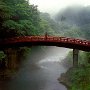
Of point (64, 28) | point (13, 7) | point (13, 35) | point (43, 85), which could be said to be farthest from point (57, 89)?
point (64, 28)

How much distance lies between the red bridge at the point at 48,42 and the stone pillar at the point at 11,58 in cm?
332

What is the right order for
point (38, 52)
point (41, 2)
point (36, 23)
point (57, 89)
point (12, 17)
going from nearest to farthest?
point (57, 89), point (12, 17), point (36, 23), point (38, 52), point (41, 2)

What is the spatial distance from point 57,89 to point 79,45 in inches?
376

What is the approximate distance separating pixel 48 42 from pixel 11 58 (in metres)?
11.4

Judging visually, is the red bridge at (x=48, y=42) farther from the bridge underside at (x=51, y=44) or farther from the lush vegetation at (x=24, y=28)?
the lush vegetation at (x=24, y=28)

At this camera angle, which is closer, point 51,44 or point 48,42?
point 48,42

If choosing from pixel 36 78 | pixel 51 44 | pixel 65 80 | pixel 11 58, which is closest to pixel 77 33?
pixel 11 58

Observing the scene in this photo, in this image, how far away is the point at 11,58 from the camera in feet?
200

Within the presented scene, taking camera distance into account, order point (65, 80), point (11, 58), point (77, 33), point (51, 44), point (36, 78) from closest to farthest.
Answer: point (65, 80) < point (36, 78) < point (51, 44) < point (11, 58) < point (77, 33)

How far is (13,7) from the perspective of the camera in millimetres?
60781

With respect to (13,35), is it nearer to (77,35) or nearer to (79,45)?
(79,45)

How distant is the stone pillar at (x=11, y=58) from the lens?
59500mm

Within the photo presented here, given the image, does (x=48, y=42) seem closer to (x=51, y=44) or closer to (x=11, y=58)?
(x=51, y=44)

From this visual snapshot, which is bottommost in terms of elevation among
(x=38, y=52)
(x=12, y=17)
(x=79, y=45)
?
(x=38, y=52)
